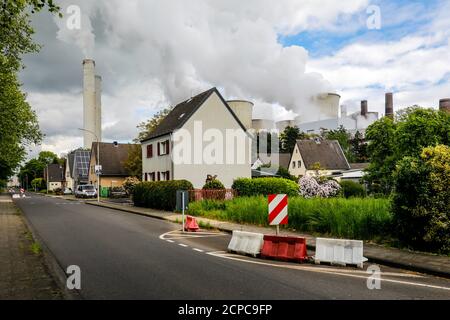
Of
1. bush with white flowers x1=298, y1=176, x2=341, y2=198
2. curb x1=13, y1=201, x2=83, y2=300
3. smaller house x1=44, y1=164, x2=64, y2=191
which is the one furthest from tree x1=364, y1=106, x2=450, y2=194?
smaller house x1=44, y1=164, x2=64, y2=191

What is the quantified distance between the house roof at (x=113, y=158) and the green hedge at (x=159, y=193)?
2793 centimetres

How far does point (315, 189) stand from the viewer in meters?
26.6

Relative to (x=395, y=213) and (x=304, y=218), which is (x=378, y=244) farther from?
(x=304, y=218)

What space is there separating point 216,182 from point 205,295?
67.0ft

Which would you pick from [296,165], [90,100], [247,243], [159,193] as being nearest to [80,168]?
[90,100]

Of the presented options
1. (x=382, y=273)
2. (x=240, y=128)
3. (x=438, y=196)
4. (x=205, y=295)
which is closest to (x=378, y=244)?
(x=438, y=196)

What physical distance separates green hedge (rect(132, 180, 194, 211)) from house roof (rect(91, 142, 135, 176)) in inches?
1100

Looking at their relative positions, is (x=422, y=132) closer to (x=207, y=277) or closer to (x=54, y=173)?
(x=207, y=277)

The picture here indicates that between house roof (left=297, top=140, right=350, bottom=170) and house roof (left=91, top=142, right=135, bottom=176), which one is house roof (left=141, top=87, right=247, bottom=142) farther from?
house roof (left=297, top=140, right=350, bottom=170)

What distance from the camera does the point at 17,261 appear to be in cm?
935

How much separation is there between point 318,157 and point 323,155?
133 cm

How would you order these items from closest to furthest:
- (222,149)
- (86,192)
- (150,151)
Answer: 1. (222,149)
2. (150,151)
3. (86,192)

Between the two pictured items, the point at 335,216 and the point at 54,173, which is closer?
the point at 335,216

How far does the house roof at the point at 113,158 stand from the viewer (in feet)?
195
